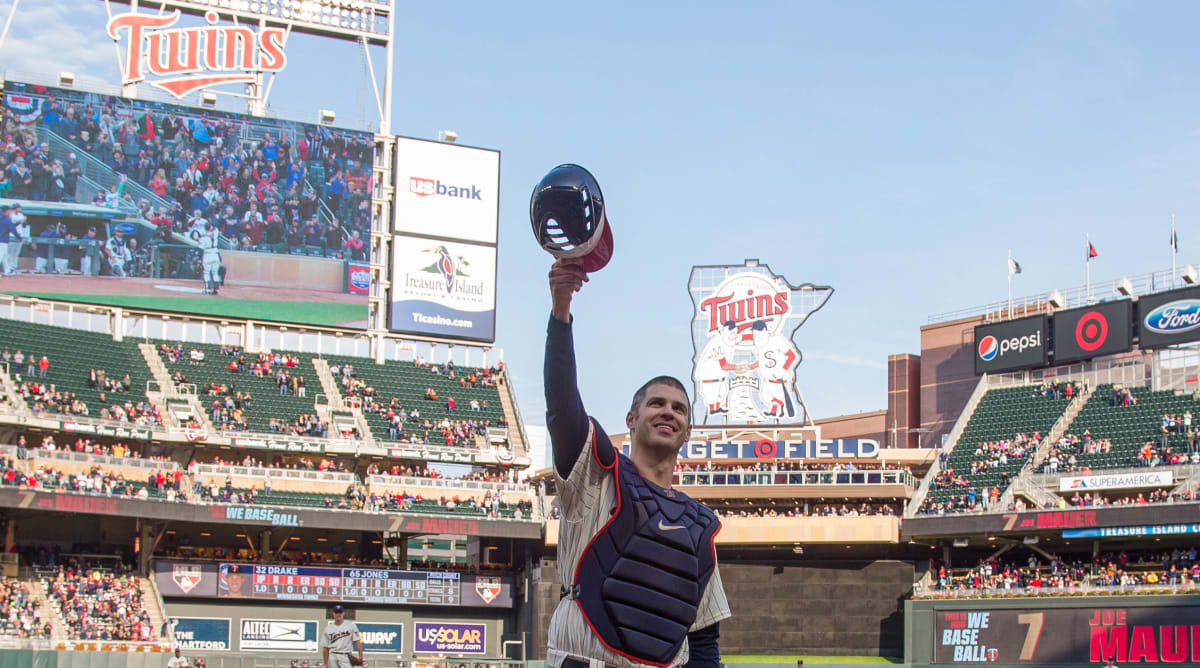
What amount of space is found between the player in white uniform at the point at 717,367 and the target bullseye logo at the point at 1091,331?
13.2 meters

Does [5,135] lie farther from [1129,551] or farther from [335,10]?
[1129,551]

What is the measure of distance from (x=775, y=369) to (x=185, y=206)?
23.9m

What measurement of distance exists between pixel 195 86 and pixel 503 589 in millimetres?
22825

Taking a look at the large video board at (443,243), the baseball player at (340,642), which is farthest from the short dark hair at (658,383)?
the large video board at (443,243)

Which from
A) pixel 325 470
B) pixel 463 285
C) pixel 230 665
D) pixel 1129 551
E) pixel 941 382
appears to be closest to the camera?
pixel 230 665

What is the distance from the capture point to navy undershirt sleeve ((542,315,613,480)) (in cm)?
565

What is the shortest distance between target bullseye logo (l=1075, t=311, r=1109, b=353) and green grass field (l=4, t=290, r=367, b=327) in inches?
1089

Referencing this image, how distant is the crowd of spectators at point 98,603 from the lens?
4075 centimetres

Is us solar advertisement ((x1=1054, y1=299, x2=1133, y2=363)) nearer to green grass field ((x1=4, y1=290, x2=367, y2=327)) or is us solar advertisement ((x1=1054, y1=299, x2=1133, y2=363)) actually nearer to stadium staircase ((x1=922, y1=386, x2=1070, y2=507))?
stadium staircase ((x1=922, y1=386, x2=1070, y2=507))

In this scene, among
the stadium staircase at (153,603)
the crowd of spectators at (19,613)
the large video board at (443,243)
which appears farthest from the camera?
the large video board at (443,243)

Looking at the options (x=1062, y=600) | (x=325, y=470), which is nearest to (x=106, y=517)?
(x=325, y=470)

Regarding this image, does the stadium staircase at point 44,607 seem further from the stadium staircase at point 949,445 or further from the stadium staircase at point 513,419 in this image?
the stadium staircase at point 949,445

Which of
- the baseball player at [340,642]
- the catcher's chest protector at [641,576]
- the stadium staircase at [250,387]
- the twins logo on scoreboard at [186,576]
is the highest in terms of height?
the stadium staircase at [250,387]

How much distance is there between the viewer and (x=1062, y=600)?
44.2 metres
